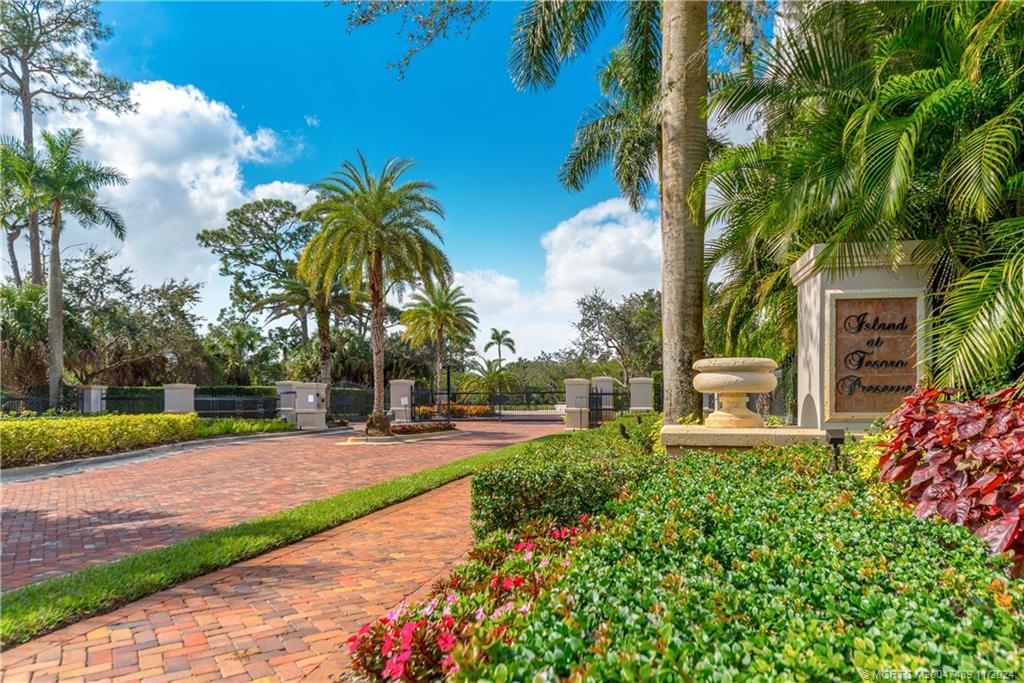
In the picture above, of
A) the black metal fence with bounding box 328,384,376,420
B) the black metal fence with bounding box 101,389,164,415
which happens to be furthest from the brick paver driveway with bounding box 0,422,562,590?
the black metal fence with bounding box 328,384,376,420

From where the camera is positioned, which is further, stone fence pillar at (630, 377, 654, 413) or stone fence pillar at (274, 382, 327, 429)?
stone fence pillar at (274, 382, 327, 429)

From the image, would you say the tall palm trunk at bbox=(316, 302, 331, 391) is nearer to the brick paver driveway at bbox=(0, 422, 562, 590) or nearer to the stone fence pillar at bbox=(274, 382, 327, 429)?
the stone fence pillar at bbox=(274, 382, 327, 429)

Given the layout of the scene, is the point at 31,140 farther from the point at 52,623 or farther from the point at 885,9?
the point at 885,9

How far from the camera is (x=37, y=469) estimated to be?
1157 cm

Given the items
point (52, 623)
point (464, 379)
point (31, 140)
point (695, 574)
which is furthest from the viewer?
point (464, 379)

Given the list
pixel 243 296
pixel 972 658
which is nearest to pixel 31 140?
pixel 243 296

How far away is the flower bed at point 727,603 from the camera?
169 cm

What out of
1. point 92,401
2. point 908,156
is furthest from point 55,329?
point 908,156

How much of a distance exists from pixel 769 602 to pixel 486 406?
33.0 m

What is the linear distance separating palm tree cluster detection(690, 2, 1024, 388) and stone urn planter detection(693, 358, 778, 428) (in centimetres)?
152

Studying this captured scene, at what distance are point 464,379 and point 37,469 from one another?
29846 mm

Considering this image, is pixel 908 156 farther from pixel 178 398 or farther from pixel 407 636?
pixel 178 398

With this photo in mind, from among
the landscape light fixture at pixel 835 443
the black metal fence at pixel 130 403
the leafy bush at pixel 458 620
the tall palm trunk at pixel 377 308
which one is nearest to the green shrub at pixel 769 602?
the leafy bush at pixel 458 620

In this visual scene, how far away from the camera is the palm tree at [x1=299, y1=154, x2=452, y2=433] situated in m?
19.5
